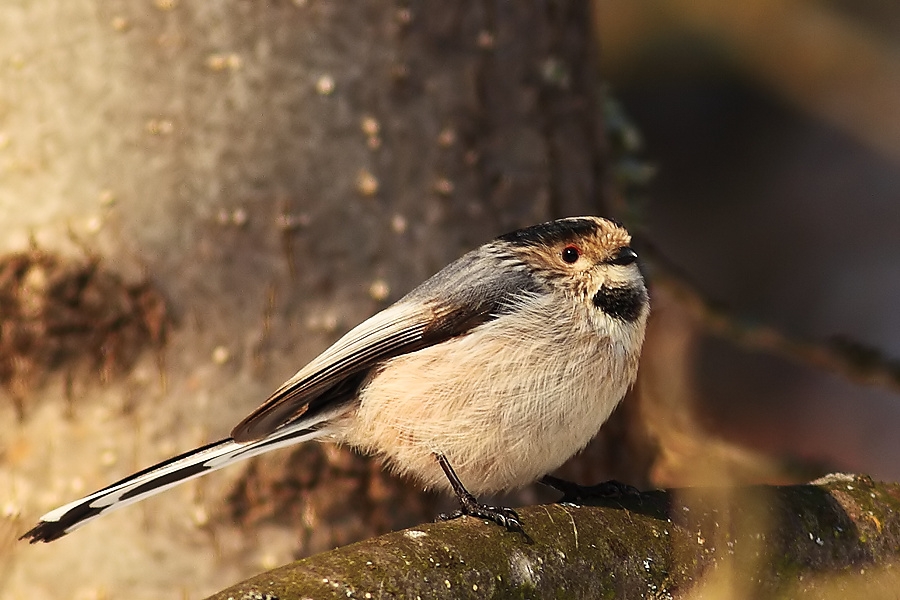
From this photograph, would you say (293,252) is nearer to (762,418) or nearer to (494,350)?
(494,350)

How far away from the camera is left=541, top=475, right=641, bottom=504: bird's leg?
2.28 metres

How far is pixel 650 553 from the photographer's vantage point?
6.51 ft

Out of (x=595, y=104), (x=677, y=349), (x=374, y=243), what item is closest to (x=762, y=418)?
(x=677, y=349)

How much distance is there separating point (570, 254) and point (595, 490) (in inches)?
21.5

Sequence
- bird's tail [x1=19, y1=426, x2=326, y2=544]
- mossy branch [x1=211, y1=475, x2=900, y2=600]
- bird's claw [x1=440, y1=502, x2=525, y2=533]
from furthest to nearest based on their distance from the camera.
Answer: bird's tail [x1=19, y1=426, x2=326, y2=544], bird's claw [x1=440, y1=502, x2=525, y2=533], mossy branch [x1=211, y1=475, x2=900, y2=600]

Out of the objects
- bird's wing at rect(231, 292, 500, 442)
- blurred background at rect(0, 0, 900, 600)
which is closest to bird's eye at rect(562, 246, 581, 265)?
bird's wing at rect(231, 292, 500, 442)

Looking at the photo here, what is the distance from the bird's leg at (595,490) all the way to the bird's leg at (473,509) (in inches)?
9.1

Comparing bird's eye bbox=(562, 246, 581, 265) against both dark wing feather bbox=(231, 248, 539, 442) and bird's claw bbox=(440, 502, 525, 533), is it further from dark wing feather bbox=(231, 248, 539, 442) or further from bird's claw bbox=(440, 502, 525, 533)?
bird's claw bbox=(440, 502, 525, 533)

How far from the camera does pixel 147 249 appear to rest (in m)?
2.78

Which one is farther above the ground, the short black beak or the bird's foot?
the short black beak

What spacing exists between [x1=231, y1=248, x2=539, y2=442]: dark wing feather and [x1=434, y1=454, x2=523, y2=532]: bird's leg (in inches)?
10.8

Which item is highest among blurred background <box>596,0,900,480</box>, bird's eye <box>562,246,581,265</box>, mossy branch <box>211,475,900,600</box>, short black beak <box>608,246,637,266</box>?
short black beak <box>608,246,637,266</box>

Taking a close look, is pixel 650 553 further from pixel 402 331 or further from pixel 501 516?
pixel 402 331

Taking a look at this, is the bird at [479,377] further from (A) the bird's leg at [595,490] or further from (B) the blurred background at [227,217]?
(B) the blurred background at [227,217]
